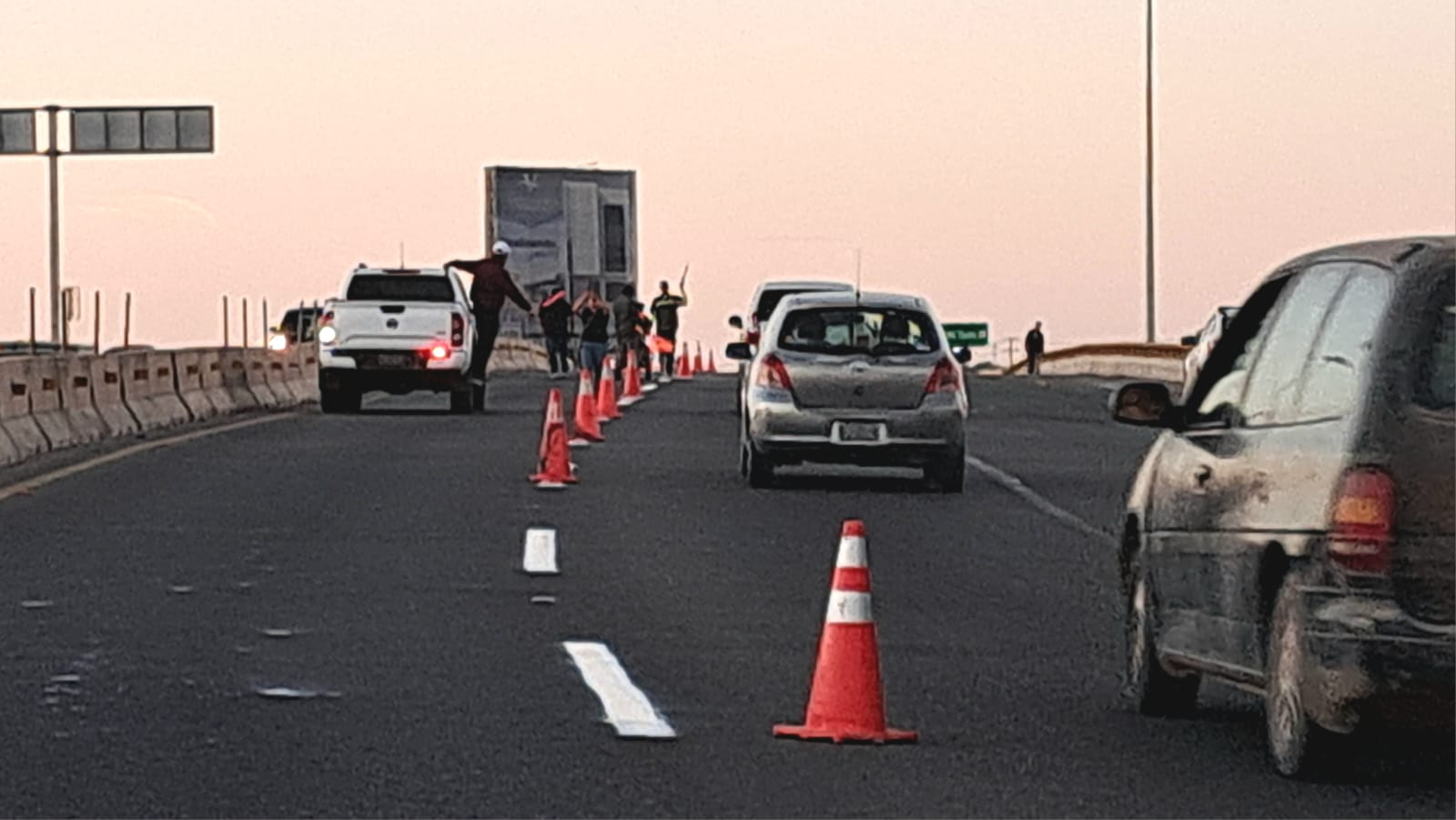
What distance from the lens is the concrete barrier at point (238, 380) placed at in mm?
39469

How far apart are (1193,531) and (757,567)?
7.14 m

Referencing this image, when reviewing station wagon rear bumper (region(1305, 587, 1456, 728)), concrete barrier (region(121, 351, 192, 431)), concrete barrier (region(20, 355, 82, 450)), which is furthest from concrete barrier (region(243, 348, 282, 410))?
station wagon rear bumper (region(1305, 587, 1456, 728))

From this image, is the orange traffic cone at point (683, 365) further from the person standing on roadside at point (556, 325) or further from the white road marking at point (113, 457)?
the white road marking at point (113, 457)

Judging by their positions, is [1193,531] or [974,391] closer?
[1193,531]

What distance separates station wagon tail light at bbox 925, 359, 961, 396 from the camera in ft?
80.2

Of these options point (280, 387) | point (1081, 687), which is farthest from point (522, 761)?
point (280, 387)

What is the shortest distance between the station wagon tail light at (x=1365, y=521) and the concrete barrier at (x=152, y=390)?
25.0 m

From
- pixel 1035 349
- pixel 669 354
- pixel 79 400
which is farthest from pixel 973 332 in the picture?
pixel 79 400

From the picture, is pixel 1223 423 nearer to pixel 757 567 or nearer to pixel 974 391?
pixel 757 567

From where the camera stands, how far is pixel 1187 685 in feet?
38.2

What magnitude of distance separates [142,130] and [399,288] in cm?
4032

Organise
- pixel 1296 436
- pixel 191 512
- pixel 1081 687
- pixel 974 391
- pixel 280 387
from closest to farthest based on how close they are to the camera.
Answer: pixel 1296 436 < pixel 1081 687 < pixel 191 512 < pixel 280 387 < pixel 974 391

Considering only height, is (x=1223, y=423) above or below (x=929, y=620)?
above

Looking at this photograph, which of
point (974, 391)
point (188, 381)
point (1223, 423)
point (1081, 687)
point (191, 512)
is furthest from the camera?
point (974, 391)
